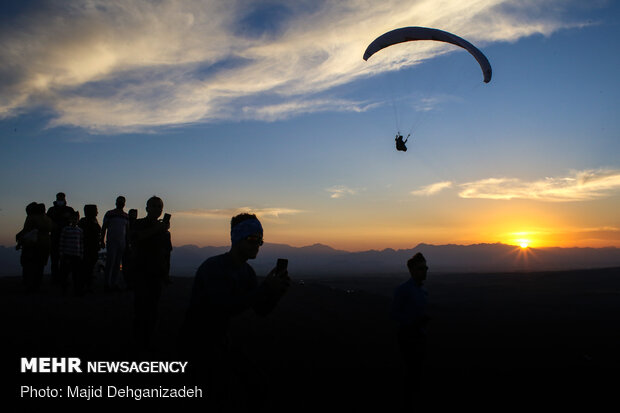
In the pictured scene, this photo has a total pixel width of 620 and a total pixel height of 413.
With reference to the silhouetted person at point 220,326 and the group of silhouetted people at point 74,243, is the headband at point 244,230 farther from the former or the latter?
the group of silhouetted people at point 74,243

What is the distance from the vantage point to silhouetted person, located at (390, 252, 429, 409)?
19.2 ft

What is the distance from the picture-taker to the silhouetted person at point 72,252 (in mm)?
10805

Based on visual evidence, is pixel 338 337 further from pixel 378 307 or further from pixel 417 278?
pixel 378 307

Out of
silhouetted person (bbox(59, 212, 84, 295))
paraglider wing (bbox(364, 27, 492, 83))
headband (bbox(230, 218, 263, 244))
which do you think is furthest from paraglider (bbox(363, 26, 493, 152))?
headband (bbox(230, 218, 263, 244))

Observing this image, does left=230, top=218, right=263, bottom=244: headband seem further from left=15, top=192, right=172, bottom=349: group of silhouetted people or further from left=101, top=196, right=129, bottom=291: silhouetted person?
left=101, top=196, right=129, bottom=291: silhouetted person

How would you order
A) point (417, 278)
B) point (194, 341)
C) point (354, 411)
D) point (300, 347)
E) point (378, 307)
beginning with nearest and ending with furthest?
point (194, 341), point (354, 411), point (417, 278), point (300, 347), point (378, 307)

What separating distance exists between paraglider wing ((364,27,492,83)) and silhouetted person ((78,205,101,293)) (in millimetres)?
15588

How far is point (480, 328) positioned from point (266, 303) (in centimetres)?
1294

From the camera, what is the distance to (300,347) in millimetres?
8953

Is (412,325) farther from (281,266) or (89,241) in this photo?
(89,241)

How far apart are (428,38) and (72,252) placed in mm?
17144

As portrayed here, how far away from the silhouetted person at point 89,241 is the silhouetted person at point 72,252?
21cm

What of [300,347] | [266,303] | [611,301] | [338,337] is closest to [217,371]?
[266,303]

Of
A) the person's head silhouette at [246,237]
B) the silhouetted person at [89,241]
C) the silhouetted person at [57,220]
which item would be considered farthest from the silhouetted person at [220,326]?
the silhouetted person at [57,220]
